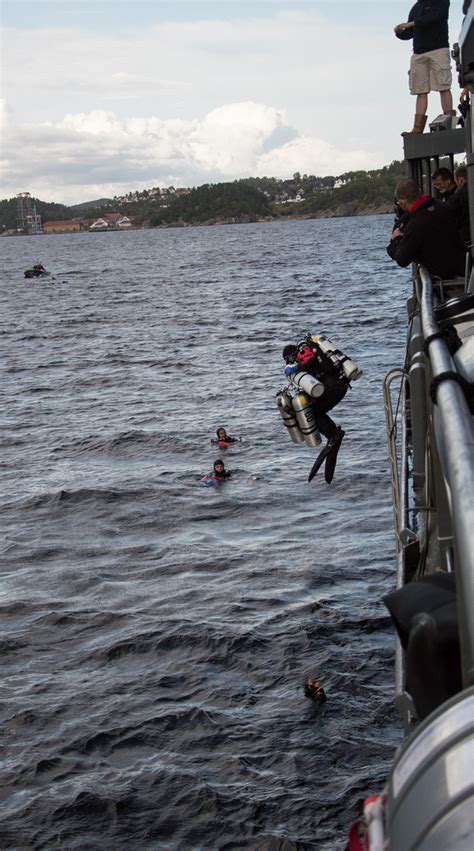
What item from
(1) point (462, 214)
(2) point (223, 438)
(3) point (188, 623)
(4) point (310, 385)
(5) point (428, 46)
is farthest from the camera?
(2) point (223, 438)

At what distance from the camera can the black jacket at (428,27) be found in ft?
36.7

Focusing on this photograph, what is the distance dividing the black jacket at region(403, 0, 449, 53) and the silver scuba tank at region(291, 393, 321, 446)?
4.59m

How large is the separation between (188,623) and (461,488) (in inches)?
509

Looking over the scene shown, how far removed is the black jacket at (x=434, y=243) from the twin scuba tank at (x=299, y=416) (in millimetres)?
2216

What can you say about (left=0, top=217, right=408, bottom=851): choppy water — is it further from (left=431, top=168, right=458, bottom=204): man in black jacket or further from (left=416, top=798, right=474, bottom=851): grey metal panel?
(left=416, top=798, right=474, bottom=851): grey metal panel

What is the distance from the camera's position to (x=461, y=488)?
1850 millimetres

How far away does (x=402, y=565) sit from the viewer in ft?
19.2

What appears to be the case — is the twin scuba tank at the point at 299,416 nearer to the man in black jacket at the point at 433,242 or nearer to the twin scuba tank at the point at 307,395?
the twin scuba tank at the point at 307,395

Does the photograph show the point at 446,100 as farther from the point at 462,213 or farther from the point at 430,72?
the point at 462,213

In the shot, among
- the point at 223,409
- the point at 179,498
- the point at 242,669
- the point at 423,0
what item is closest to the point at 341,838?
the point at 242,669

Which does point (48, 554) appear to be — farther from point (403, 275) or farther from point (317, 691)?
point (403, 275)

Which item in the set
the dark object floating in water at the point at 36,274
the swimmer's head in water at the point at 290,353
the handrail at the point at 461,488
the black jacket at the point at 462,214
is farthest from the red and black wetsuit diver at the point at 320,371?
the dark object floating in water at the point at 36,274

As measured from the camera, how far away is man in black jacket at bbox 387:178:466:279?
723 cm

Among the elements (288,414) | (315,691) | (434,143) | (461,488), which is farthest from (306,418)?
(461,488)
